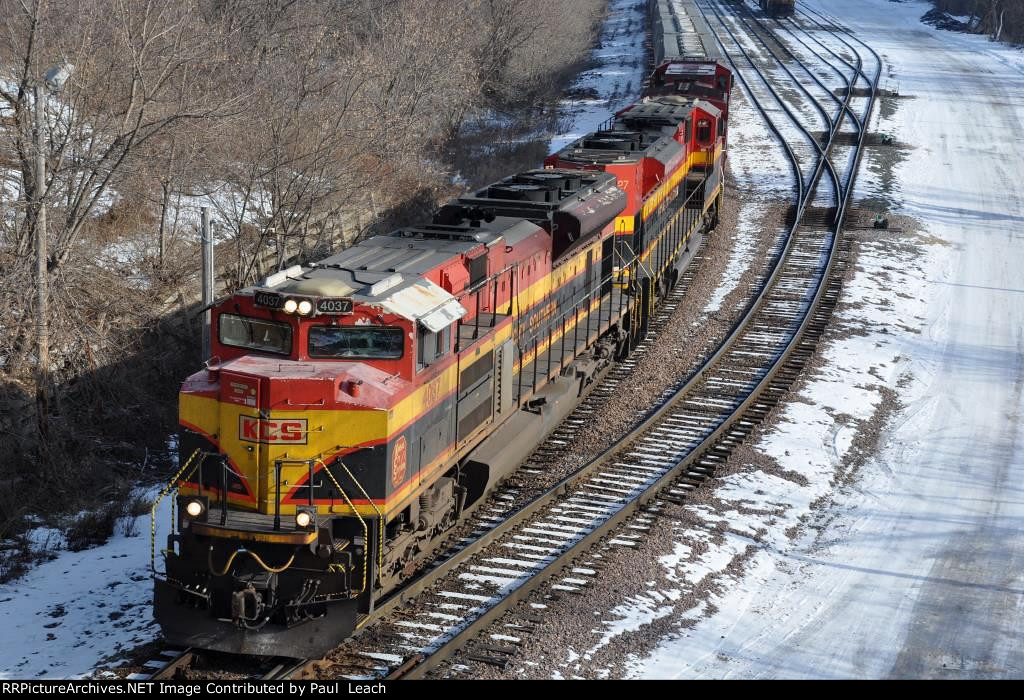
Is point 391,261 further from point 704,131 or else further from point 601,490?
point 704,131

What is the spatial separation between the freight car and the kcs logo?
67.4 m

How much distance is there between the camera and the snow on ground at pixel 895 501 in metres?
11.9

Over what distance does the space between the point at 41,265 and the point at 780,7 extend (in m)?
64.0

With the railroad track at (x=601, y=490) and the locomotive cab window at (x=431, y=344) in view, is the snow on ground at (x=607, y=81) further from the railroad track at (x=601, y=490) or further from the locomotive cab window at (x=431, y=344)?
the locomotive cab window at (x=431, y=344)

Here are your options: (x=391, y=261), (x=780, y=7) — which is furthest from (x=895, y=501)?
(x=780, y=7)

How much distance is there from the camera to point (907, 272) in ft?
89.2

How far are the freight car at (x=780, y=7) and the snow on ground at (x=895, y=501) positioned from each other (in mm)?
43798

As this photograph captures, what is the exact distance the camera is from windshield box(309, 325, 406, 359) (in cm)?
1116

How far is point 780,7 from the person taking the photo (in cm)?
7194

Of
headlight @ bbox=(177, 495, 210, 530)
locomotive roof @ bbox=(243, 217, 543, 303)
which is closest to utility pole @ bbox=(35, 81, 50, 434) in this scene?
locomotive roof @ bbox=(243, 217, 543, 303)

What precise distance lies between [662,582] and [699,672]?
1986 mm

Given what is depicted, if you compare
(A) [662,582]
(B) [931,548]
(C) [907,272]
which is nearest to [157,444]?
(A) [662,582]

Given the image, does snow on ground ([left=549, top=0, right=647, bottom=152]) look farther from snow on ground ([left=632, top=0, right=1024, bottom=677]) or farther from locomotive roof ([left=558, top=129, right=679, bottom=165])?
snow on ground ([left=632, top=0, right=1024, bottom=677])

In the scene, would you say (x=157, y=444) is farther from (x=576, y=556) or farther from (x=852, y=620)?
(x=852, y=620)
